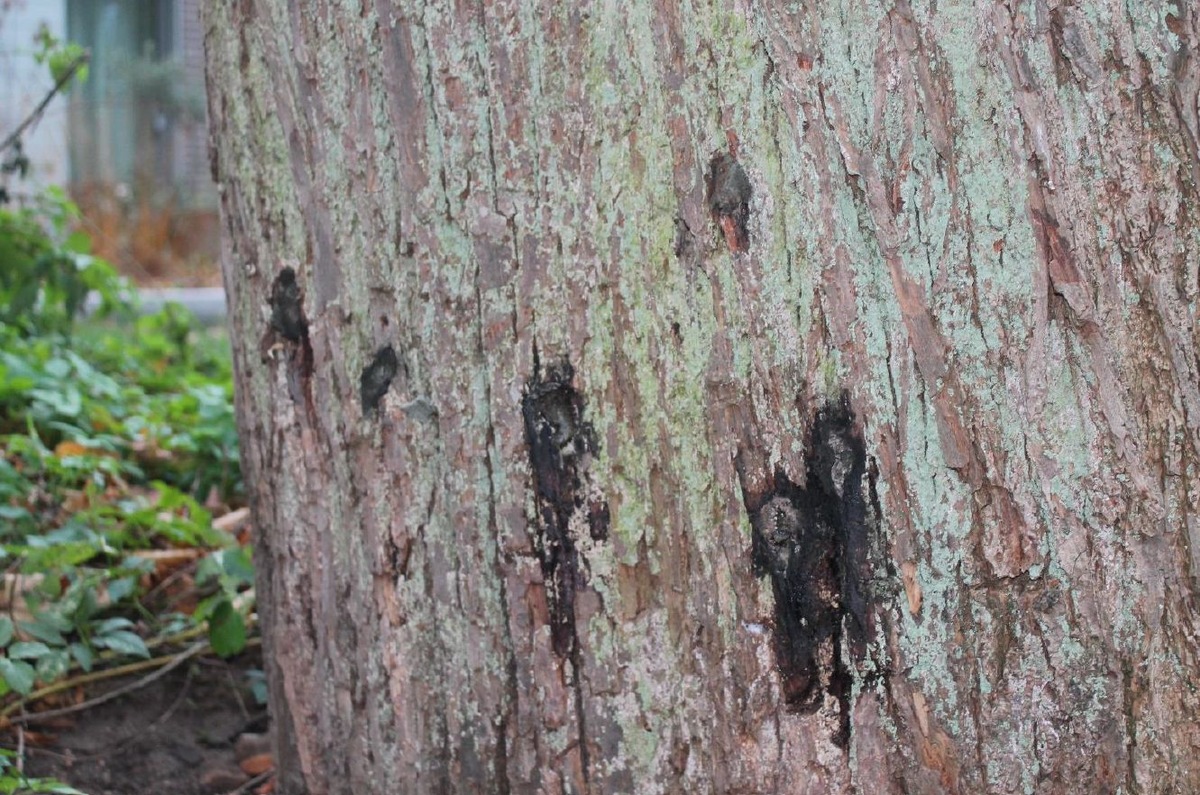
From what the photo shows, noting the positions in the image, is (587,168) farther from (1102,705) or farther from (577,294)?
(1102,705)

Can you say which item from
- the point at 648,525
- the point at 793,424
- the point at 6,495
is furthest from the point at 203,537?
the point at 793,424

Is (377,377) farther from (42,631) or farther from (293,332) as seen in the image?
(42,631)

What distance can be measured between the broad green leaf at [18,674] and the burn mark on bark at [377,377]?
3.07 feet

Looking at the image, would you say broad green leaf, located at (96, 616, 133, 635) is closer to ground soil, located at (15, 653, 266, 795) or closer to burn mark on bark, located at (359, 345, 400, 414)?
ground soil, located at (15, 653, 266, 795)

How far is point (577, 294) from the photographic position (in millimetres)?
1314

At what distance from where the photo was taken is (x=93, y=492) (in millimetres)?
2484

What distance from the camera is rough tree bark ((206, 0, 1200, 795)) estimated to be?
1241 mm

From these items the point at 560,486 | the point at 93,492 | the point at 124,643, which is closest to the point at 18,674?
the point at 124,643

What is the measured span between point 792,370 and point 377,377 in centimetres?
50

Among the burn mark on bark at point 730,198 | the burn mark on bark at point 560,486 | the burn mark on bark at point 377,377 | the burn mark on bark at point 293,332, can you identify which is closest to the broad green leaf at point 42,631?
the burn mark on bark at point 293,332

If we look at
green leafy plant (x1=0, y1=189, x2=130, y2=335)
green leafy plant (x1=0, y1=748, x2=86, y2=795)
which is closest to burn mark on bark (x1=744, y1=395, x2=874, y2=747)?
green leafy plant (x1=0, y1=748, x2=86, y2=795)

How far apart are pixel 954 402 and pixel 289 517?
33.4 inches

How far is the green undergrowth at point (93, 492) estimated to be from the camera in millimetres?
2162

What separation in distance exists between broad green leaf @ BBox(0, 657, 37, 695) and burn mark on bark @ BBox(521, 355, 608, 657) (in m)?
1.07
